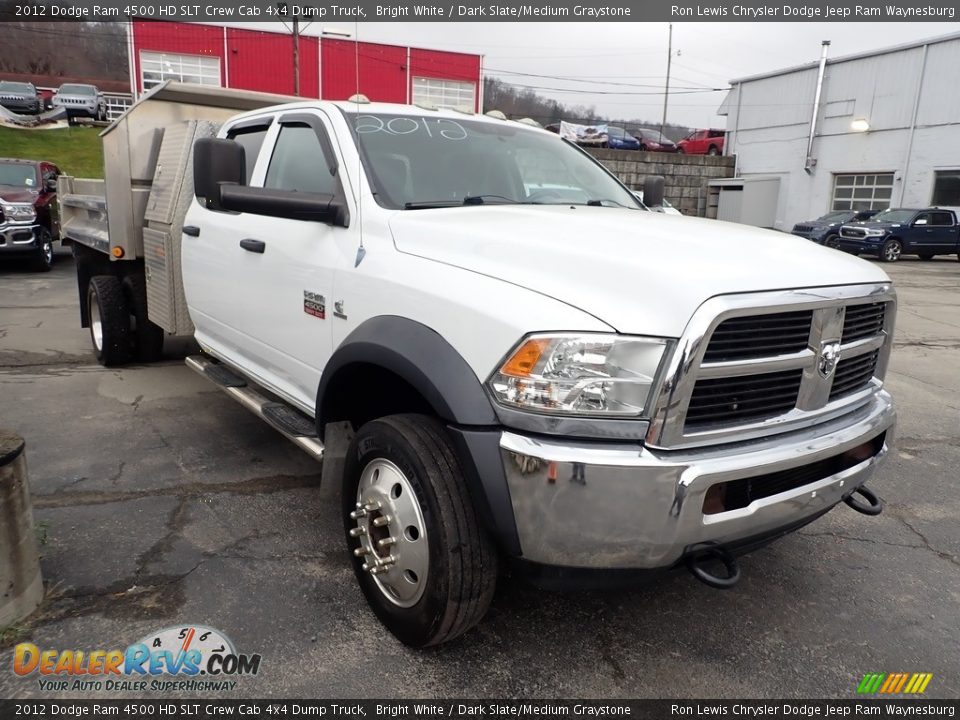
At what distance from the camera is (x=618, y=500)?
2.00 meters

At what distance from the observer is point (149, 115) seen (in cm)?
554

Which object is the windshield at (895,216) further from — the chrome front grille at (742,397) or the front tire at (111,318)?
the chrome front grille at (742,397)

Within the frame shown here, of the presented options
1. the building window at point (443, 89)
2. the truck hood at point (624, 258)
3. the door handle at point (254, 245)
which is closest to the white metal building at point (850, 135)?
the building window at point (443, 89)

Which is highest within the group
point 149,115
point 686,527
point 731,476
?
point 149,115

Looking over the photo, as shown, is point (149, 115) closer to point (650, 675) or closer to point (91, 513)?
point (91, 513)

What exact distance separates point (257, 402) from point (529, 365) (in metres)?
2.11

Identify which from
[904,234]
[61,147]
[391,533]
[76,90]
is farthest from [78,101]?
[391,533]

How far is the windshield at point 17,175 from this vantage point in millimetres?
13195

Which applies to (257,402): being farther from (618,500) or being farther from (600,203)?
(618,500)

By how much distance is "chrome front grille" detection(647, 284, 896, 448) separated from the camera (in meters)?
2.04

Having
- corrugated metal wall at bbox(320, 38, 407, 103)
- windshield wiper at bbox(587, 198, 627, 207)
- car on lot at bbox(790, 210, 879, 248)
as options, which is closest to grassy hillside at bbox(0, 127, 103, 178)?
corrugated metal wall at bbox(320, 38, 407, 103)

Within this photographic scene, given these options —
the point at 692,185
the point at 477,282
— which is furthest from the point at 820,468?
the point at 692,185

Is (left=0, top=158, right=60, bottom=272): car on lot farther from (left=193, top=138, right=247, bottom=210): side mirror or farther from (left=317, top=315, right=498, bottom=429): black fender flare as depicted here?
(left=317, top=315, right=498, bottom=429): black fender flare

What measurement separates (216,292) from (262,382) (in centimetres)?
77
